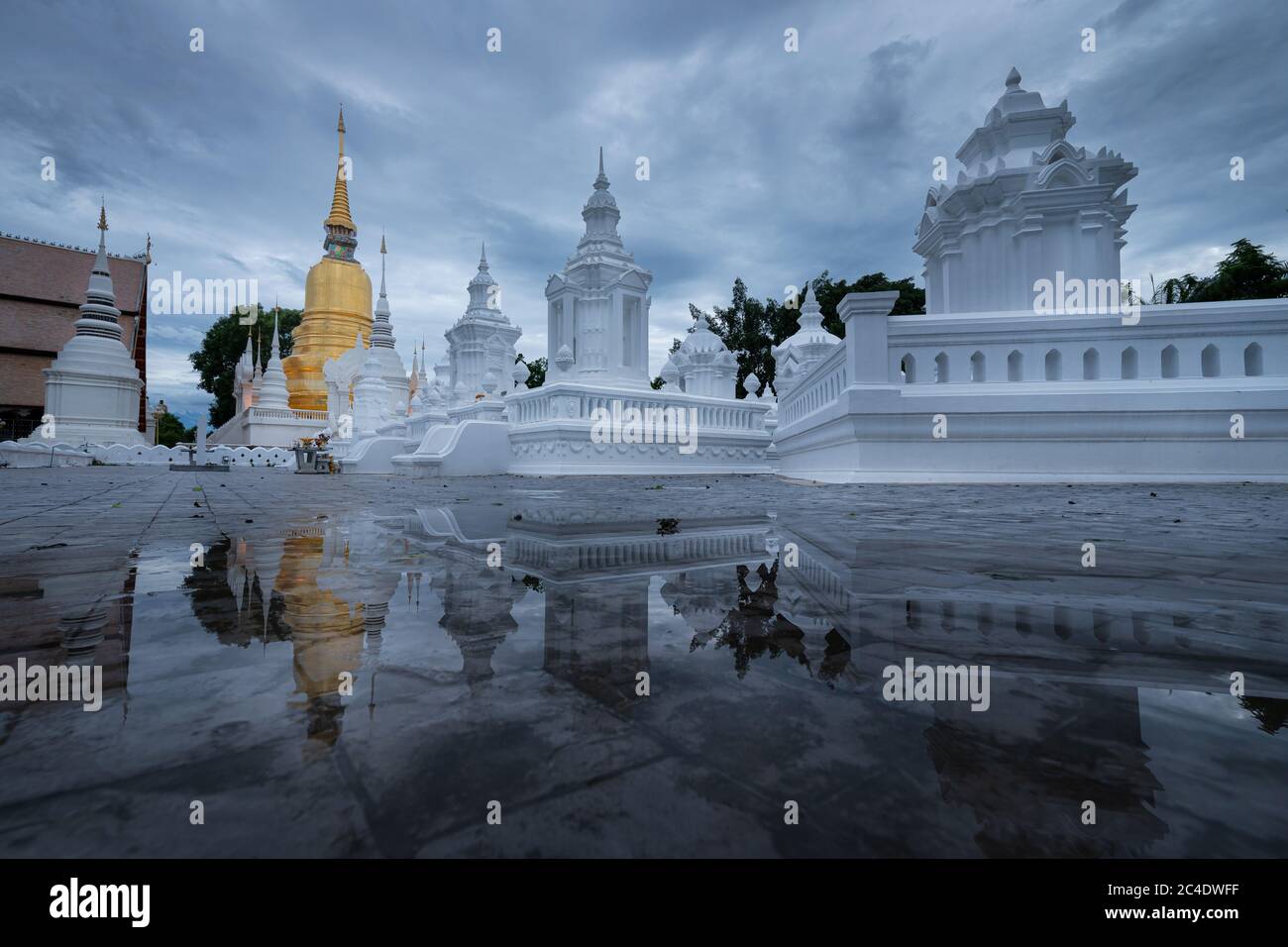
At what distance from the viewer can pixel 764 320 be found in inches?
1587

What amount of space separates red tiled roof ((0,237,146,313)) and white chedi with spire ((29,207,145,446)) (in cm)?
1237

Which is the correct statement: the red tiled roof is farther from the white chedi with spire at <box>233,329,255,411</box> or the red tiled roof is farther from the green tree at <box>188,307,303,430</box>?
the green tree at <box>188,307,303,430</box>

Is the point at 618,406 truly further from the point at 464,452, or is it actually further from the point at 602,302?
the point at 602,302

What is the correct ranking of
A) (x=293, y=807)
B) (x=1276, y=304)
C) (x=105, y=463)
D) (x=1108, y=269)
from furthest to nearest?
(x=105, y=463) → (x=1108, y=269) → (x=1276, y=304) → (x=293, y=807)

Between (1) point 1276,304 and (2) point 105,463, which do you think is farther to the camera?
(2) point 105,463

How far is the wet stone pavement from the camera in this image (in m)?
0.77

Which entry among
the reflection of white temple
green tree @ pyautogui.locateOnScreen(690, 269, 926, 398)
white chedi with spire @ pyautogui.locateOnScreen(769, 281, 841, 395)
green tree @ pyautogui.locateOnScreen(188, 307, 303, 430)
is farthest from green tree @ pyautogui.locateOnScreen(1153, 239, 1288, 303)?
green tree @ pyautogui.locateOnScreen(188, 307, 303, 430)

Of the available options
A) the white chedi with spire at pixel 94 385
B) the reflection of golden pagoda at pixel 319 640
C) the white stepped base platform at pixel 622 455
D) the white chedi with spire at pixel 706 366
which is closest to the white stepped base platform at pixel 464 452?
the white stepped base platform at pixel 622 455

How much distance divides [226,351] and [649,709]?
6292cm

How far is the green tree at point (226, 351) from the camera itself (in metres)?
51.4

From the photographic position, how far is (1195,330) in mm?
7570

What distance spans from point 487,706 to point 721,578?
1.35m
